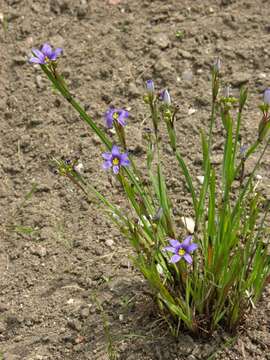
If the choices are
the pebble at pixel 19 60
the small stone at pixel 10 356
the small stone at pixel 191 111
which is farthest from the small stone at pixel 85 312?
the pebble at pixel 19 60

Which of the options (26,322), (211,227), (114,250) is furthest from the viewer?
(114,250)

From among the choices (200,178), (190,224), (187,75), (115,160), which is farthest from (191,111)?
(115,160)

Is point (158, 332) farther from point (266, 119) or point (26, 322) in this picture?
point (266, 119)

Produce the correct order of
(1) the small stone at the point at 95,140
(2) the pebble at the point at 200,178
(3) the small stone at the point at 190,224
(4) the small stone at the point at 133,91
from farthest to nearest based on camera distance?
(4) the small stone at the point at 133,91
(1) the small stone at the point at 95,140
(2) the pebble at the point at 200,178
(3) the small stone at the point at 190,224

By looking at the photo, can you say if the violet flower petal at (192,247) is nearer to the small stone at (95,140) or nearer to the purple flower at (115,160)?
the purple flower at (115,160)

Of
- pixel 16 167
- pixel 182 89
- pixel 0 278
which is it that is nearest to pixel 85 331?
pixel 0 278

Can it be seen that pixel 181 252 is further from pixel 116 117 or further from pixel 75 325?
pixel 75 325
